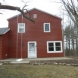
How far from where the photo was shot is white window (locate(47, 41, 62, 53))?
17.8 m

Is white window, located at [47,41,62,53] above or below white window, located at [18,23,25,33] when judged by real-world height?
below

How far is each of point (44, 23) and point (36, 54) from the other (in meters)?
4.11

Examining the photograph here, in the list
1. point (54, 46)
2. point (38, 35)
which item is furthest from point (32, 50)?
point (54, 46)

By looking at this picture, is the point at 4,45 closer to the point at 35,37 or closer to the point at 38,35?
the point at 35,37

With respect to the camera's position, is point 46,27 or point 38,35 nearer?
point 38,35

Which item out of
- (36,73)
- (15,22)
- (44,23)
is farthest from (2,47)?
(36,73)

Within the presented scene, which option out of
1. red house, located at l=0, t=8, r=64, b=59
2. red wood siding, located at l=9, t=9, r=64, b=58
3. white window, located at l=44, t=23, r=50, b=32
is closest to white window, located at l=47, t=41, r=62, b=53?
red house, located at l=0, t=8, r=64, b=59

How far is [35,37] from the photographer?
1786 centimetres

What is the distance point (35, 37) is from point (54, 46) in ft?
8.79

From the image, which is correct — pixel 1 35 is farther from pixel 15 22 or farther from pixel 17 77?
pixel 17 77

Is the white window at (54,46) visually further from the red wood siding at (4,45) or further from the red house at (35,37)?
the red wood siding at (4,45)

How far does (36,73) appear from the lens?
28.0 ft

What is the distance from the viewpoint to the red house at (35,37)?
1769 centimetres

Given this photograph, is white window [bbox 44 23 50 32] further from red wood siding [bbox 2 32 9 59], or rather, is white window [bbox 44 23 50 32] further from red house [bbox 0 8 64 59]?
red wood siding [bbox 2 32 9 59]
